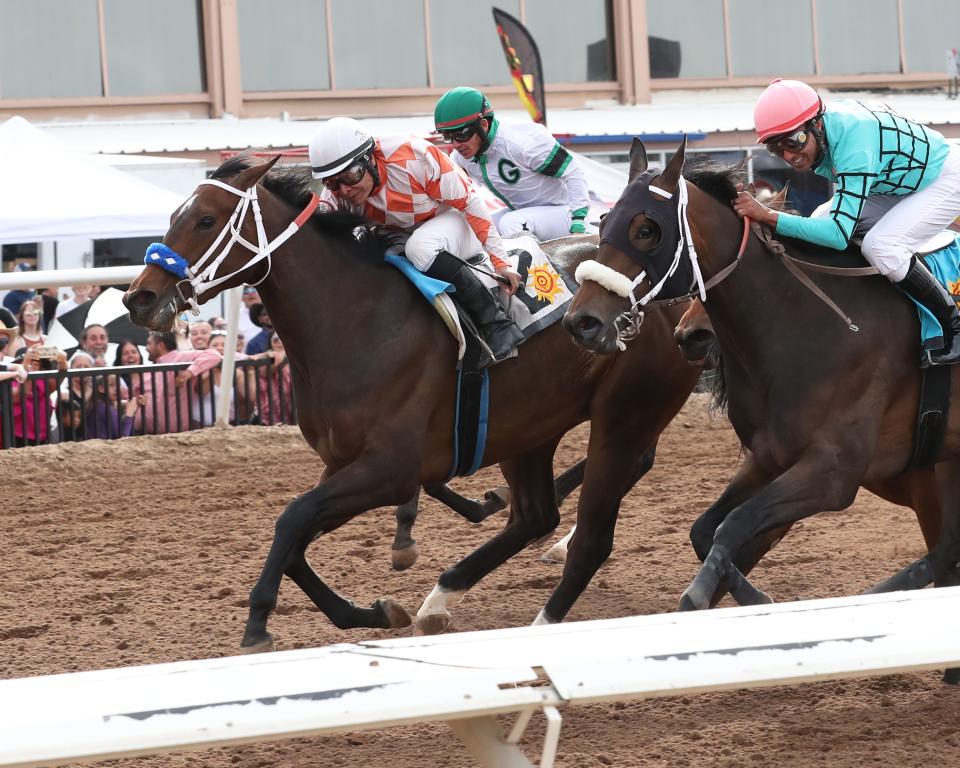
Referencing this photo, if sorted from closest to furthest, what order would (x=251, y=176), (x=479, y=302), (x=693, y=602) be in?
(x=693, y=602)
(x=251, y=176)
(x=479, y=302)

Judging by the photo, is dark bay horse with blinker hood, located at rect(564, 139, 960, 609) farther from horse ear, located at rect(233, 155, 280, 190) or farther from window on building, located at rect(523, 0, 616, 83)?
window on building, located at rect(523, 0, 616, 83)

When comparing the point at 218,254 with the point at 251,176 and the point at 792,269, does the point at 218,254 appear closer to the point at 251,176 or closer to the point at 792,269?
the point at 251,176

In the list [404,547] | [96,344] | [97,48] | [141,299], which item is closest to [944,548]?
[404,547]

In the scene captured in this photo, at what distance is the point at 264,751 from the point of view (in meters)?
3.90

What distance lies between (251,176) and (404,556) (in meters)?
1.81

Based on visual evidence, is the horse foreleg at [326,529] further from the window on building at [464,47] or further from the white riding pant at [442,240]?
the window on building at [464,47]

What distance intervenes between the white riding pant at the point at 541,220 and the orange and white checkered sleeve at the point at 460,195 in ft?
3.16

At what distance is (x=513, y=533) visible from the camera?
17.4ft

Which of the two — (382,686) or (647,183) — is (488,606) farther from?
(382,686)

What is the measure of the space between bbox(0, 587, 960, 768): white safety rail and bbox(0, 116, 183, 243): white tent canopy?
7.55 meters

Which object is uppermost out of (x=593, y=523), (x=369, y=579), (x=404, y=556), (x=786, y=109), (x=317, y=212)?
(x=786, y=109)

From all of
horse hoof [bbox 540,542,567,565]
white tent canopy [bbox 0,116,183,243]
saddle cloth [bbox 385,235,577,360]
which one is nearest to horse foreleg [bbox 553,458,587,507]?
horse hoof [bbox 540,542,567,565]

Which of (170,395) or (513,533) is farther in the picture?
→ (170,395)

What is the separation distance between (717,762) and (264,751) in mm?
1212
